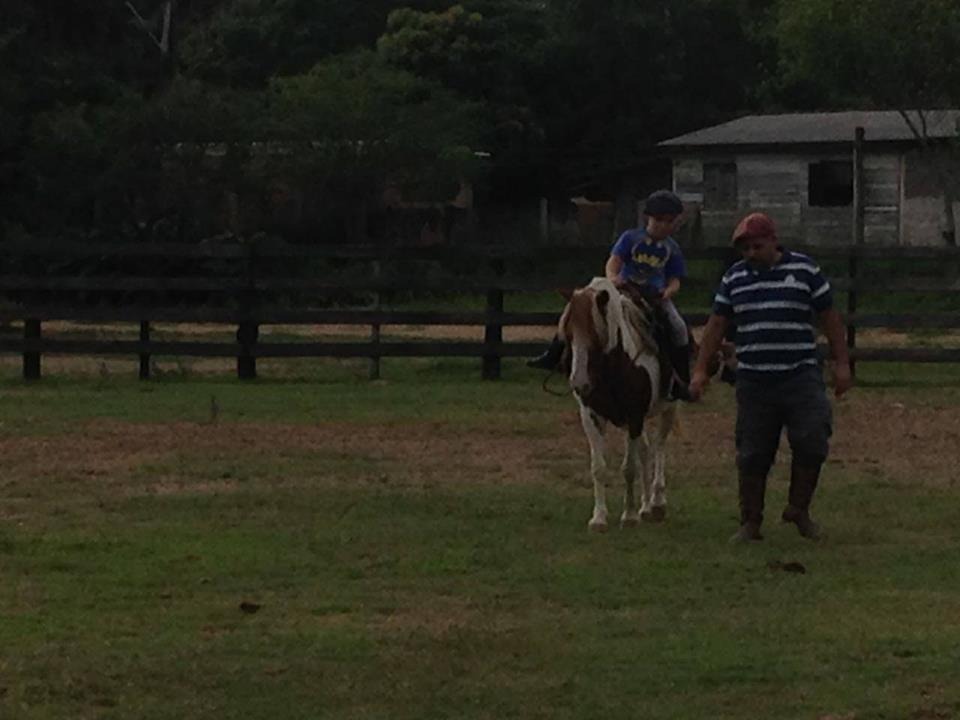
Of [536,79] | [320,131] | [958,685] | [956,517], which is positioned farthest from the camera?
[536,79]

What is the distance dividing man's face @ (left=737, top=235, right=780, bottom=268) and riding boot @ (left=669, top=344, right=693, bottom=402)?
4.30 ft

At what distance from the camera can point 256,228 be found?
1657 inches

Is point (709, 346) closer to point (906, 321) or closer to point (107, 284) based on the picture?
point (906, 321)

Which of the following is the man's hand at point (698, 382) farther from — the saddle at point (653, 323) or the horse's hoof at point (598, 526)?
the horse's hoof at point (598, 526)

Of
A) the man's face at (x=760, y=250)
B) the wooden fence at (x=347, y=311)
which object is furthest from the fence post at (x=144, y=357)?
the man's face at (x=760, y=250)

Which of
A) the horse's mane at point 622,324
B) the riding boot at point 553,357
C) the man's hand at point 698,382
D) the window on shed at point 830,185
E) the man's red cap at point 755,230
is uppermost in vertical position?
the window on shed at point 830,185

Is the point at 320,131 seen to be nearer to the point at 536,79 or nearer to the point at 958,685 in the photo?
the point at 536,79

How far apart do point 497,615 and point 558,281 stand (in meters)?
16.3

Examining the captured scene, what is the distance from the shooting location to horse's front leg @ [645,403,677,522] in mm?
12258

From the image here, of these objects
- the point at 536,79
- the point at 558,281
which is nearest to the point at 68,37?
the point at 536,79

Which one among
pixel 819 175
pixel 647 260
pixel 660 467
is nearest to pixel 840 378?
pixel 660 467

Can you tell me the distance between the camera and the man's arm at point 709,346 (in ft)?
37.7

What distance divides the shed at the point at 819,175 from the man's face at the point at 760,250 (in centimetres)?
3830

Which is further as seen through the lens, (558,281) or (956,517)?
(558,281)
